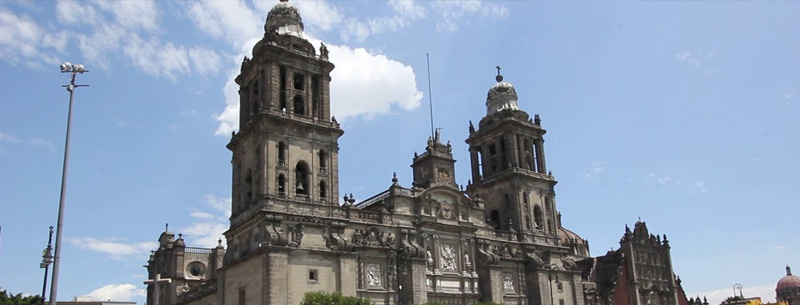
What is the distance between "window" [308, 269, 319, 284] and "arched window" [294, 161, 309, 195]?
5.42m

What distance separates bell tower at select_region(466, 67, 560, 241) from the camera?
62.3 metres

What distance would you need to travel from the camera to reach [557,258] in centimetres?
6212

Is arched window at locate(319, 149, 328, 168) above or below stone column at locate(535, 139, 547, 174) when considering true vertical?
below

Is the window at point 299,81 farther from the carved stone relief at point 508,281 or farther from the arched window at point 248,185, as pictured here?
the carved stone relief at point 508,281

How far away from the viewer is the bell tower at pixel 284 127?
155 feet

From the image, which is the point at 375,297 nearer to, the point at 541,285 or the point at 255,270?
the point at 255,270

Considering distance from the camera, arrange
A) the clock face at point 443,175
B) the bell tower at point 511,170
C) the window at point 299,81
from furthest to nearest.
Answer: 1. the bell tower at point 511,170
2. the clock face at point 443,175
3. the window at point 299,81

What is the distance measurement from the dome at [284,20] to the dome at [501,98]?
21.6 m

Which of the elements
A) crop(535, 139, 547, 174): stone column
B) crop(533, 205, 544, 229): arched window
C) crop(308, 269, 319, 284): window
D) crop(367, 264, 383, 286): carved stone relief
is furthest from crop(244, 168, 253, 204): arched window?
crop(535, 139, 547, 174): stone column

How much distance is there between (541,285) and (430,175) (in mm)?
13008

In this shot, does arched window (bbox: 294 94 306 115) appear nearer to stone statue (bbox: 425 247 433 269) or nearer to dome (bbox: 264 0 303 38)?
dome (bbox: 264 0 303 38)

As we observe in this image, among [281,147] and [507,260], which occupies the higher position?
[281,147]

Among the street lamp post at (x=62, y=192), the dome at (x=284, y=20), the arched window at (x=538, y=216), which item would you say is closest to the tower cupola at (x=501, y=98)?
the arched window at (x=538, y=216)

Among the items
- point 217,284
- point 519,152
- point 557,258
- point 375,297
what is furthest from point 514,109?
point 217,284
